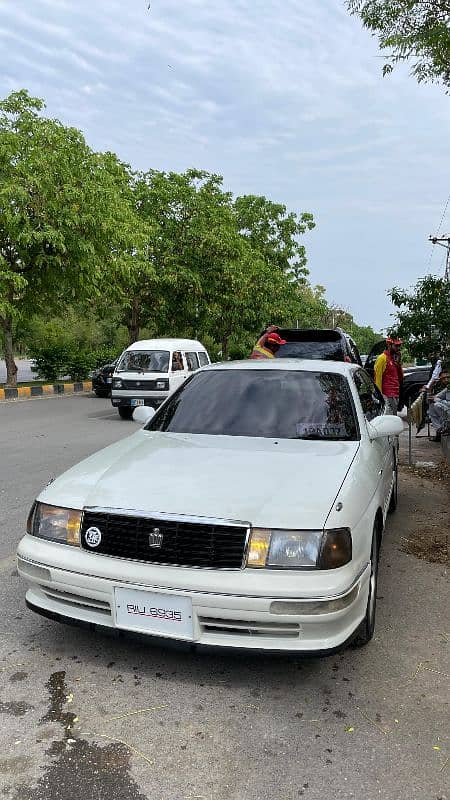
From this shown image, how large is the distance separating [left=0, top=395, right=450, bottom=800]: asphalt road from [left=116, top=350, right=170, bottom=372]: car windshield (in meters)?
10.8

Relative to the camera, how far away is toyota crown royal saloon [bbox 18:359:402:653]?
276 cm

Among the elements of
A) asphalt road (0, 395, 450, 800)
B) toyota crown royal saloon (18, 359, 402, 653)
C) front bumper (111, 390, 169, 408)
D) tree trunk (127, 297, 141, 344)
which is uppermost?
tree trunk (127, 297, 141, 344)

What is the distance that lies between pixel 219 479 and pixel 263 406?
1.16 m

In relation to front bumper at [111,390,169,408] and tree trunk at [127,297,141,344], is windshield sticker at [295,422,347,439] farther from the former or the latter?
tree trunk at [127,297,141,344]

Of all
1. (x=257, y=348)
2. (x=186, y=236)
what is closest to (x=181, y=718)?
(x=257, y=348)

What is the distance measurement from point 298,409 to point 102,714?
2162 millimetres

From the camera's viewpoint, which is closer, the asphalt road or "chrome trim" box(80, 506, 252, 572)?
the asphalt road

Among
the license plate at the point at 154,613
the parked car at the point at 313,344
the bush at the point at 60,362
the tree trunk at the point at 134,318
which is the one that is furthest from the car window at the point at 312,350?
the tree trunk at the point at 134,318

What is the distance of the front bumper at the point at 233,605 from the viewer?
107 inches

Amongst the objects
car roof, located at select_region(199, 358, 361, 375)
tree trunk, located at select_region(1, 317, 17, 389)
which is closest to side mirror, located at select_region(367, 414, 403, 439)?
car roof, located at select_region(199, 358, 361, 375)

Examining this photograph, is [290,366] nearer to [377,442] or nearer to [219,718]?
[377,442]

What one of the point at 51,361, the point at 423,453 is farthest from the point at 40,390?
the point at 423,453

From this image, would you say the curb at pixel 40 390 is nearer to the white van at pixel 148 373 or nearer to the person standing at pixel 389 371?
the white van at pixel 148 373

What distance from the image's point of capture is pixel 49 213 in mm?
17859
